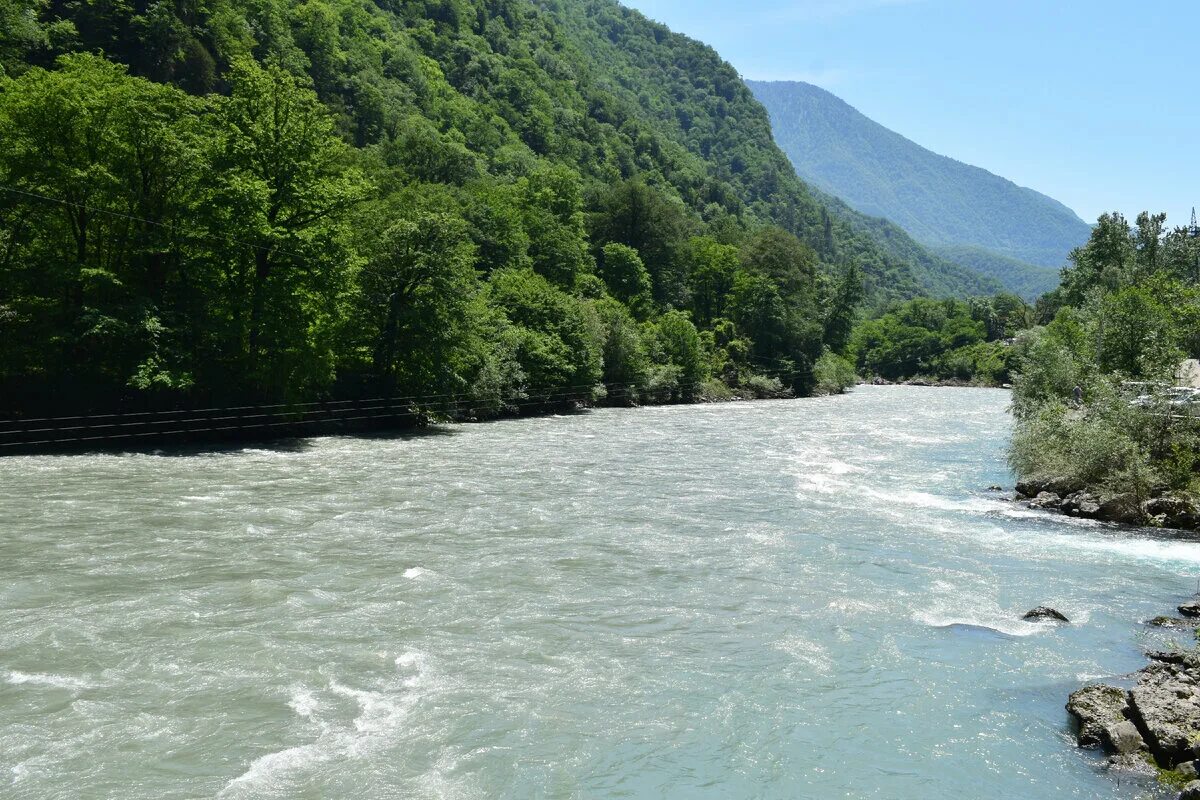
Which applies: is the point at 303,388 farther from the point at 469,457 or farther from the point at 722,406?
the point at 722,406

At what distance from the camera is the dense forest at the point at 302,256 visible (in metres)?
31.2

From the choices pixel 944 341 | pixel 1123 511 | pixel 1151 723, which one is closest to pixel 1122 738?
pixel 1151 723

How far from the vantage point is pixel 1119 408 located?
26.3 meters

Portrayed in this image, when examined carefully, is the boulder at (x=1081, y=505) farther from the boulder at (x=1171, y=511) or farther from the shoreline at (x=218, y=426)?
the shoreline at (x=218, y=426)

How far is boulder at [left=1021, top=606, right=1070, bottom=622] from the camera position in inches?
581

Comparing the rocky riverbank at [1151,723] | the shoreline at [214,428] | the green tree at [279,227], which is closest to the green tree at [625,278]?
the shoreline at [214,428]

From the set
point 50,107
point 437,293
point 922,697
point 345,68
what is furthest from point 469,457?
point 345,68

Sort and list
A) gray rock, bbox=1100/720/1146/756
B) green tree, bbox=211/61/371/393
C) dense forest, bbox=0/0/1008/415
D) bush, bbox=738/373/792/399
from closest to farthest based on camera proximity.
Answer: gray rock, bbox=1100/720/1146/756 → dense forest, bbox=0/0/1008/415 → green tree, bbox=211/61/371/393 → bush, bbox=738/373/792/399

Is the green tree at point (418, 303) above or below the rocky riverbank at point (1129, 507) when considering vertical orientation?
above

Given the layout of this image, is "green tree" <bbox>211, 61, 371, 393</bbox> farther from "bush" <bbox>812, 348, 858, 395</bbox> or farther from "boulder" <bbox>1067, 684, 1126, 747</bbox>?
"bush" <bbox>812, 348, 858, 395</bbox>

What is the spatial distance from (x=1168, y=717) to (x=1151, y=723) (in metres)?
0.23

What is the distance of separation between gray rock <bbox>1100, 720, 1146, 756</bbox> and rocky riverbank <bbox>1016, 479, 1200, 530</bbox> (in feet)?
52.0

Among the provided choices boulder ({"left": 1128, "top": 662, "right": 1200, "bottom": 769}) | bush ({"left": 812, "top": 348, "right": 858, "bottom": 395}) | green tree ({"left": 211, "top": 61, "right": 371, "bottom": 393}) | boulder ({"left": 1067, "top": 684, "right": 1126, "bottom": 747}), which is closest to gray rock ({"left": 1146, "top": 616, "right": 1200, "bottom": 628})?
boulder ({"left": 1128, "top": 662, "right": 1200, "bottom": 769})

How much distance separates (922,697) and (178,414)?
1235 inches
